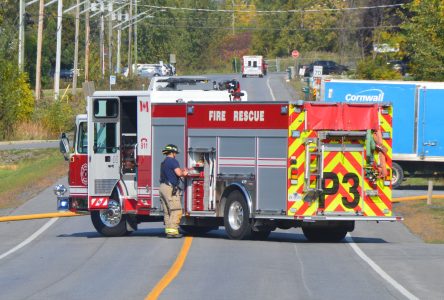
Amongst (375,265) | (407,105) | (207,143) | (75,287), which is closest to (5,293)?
(75,287)

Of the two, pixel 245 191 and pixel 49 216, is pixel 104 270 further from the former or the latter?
pixel 49 216

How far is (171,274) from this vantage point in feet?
52.0

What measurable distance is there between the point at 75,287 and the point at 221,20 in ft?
422

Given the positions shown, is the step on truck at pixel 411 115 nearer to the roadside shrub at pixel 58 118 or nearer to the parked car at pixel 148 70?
the roadside shrub at pixel 58 118

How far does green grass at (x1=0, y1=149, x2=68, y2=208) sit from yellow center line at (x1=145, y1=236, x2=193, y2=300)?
489 inches

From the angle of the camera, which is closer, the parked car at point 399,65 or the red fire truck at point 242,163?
the red fire truck at point 242,163

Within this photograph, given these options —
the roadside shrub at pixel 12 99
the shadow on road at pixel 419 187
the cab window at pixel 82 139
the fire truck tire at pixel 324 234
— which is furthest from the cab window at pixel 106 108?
the roadside shrub at pixel 12 99

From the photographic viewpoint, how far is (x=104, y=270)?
54.9 ft

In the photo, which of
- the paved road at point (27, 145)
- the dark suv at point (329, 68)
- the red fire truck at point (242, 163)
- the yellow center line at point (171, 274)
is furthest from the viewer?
the dark suv at point (329, 68)

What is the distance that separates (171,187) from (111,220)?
213 centimetres

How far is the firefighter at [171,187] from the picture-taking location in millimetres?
21047

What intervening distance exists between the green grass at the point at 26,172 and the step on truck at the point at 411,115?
1032 centimetres

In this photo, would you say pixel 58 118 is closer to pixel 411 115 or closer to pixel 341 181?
pixel 411 115

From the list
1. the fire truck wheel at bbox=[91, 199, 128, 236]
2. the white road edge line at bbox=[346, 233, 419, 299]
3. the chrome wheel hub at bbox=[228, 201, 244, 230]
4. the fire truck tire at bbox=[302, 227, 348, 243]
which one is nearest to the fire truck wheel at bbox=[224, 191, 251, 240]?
the chrome wheel hub at bbox=[228, 201, 244, 230]
